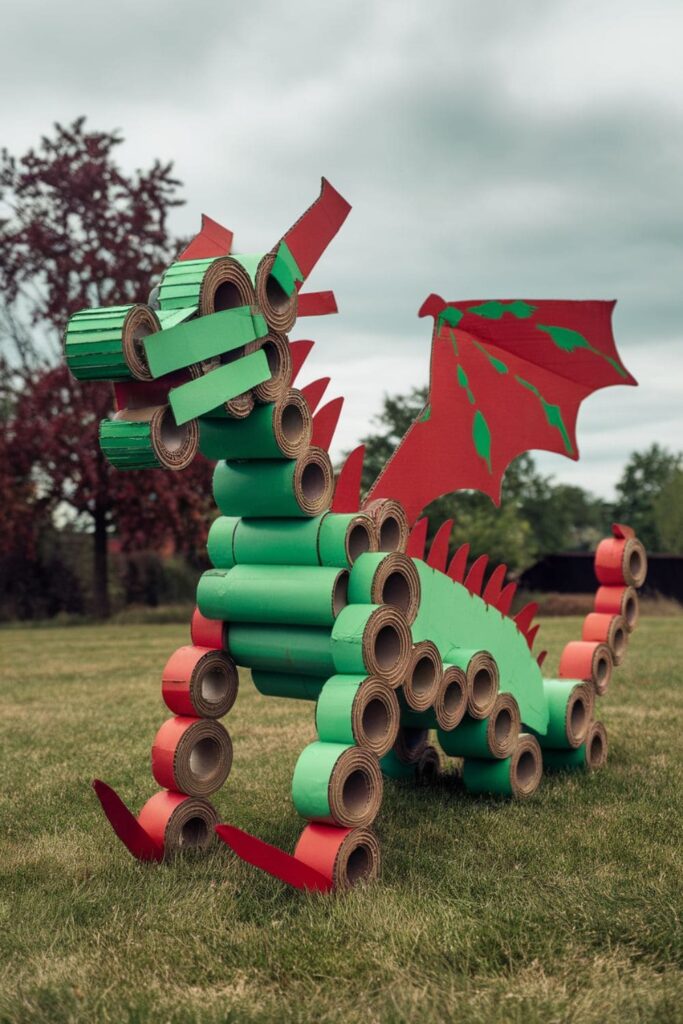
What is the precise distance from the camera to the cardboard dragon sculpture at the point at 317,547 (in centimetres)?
284

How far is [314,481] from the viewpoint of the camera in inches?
129

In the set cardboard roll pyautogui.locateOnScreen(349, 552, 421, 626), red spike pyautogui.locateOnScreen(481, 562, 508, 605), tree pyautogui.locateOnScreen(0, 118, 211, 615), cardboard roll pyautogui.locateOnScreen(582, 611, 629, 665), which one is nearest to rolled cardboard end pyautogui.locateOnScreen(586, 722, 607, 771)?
cardboard roll pyautogui.locateOnScreen(582, 611, 629, 665)

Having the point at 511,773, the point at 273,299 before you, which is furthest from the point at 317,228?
the point at 511,773

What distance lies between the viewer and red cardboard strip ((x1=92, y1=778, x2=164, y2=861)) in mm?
3119

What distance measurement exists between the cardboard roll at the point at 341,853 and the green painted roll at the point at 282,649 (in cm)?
50

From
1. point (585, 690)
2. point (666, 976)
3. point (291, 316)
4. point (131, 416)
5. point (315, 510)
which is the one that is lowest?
point (666, 976)

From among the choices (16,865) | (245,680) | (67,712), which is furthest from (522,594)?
(16,865)

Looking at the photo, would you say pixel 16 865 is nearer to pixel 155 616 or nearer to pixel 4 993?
pixel 4 993

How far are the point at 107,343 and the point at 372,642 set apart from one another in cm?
116

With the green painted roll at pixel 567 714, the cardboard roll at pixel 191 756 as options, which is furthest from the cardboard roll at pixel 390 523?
the green painted roll at pixel 567 714

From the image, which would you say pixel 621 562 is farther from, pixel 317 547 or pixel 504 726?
pixel 317 547

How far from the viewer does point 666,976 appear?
2367 millimetres

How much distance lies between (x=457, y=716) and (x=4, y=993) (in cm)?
178

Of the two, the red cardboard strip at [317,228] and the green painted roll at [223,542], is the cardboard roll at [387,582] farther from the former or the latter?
the red cardboard strip at [317,228]
